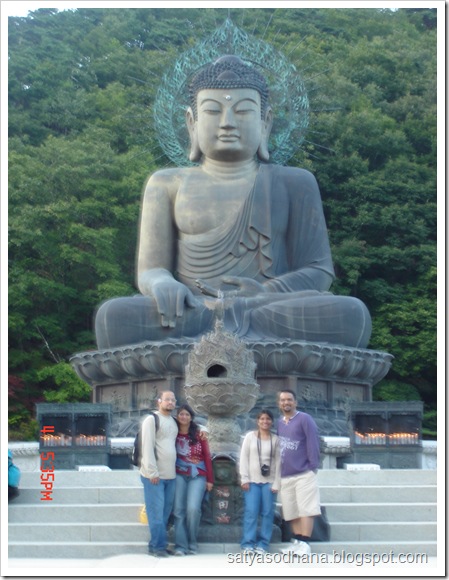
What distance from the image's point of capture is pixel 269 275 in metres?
12.9

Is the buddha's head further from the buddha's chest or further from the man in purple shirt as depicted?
the man in purple shirt

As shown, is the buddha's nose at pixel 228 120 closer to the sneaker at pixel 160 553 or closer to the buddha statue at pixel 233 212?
the buddha statue at pixel 233 212

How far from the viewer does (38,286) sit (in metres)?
19.8

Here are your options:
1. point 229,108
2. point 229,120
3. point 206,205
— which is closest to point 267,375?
point 206,205

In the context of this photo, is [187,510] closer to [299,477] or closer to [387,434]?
[299,477]

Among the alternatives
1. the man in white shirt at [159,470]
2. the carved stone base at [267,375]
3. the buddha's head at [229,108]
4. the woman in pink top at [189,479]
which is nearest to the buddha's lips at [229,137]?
the buddha's head at [229,108]

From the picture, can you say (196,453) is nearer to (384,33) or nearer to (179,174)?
(179,174)

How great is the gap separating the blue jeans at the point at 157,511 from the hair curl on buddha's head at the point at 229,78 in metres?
6.49

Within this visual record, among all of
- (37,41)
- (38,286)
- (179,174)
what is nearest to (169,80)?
(179,174)

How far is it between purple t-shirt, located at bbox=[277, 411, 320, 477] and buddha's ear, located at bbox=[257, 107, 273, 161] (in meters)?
6.36

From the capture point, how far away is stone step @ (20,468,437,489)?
886 cm

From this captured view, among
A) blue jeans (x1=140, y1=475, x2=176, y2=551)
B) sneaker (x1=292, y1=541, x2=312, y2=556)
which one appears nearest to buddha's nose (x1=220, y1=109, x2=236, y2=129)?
blue jeans (x1=140, y1=475, x2=176, y2=551)

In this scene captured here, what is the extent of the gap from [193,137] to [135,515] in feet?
20.9

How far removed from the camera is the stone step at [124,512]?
804 cm
